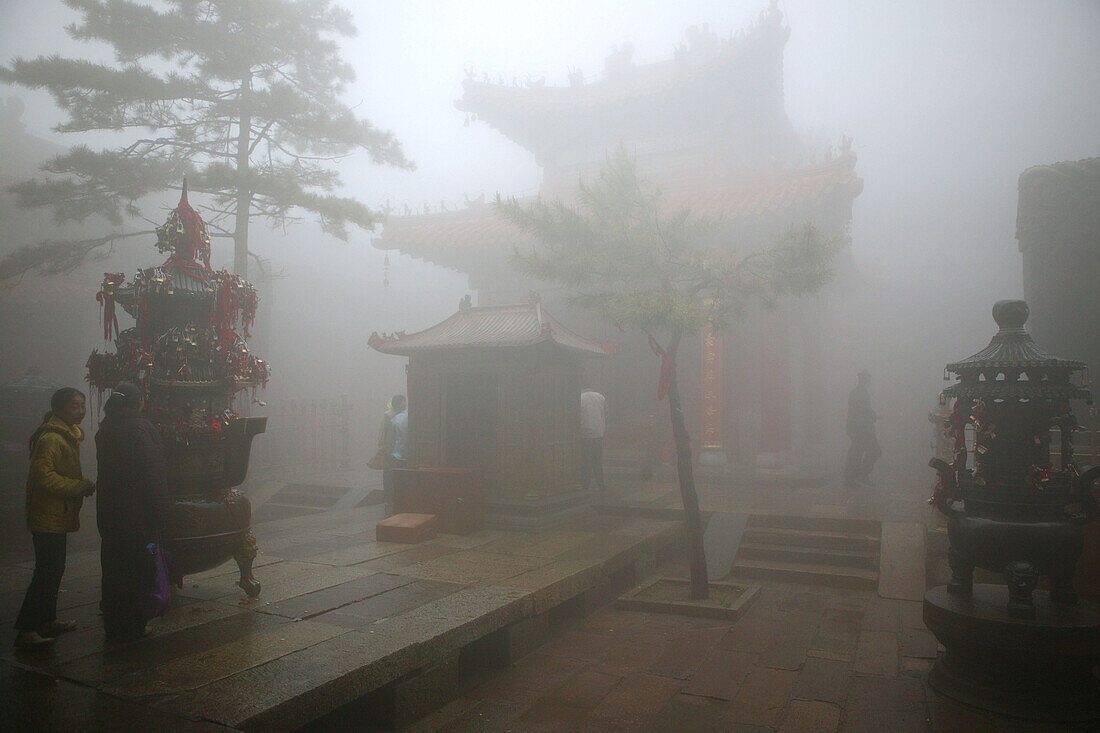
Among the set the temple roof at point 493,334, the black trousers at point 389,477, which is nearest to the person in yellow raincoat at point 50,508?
the temple roof at point 493,334

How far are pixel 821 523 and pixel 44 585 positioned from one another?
285 inches

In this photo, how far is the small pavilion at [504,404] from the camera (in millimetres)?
7793

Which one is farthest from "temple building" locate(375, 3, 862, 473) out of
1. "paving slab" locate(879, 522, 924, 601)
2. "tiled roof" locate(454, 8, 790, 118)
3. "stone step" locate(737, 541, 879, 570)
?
"paving slab" locate(879, 522, 924, 601)

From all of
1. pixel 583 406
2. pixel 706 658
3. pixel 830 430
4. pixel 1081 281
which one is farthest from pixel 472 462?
pixel 830 430

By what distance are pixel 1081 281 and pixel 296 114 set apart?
1149cm

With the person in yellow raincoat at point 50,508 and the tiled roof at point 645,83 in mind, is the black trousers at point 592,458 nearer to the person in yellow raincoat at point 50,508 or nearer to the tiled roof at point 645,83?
the person in yellow raincoat at point 50,508

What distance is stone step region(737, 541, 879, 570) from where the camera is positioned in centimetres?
688

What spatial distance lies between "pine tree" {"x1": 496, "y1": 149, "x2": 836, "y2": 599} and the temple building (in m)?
3.85

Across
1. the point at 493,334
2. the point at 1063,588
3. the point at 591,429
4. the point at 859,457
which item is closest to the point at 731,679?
the point at 1063,588

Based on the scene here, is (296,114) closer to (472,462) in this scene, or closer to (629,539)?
(472,462)

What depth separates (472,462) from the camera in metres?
8.57

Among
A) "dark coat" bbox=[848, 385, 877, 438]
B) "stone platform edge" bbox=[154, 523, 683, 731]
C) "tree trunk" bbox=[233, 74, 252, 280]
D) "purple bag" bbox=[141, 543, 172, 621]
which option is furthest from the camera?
"dark coat" bbox=[848, 385, 877, 438]

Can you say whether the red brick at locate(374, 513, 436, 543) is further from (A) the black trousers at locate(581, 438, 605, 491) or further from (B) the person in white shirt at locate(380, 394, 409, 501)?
(A) the black trousers at locate(581, 438, 605, 491)

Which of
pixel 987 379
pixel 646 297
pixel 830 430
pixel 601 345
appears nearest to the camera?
pixel 987 379
